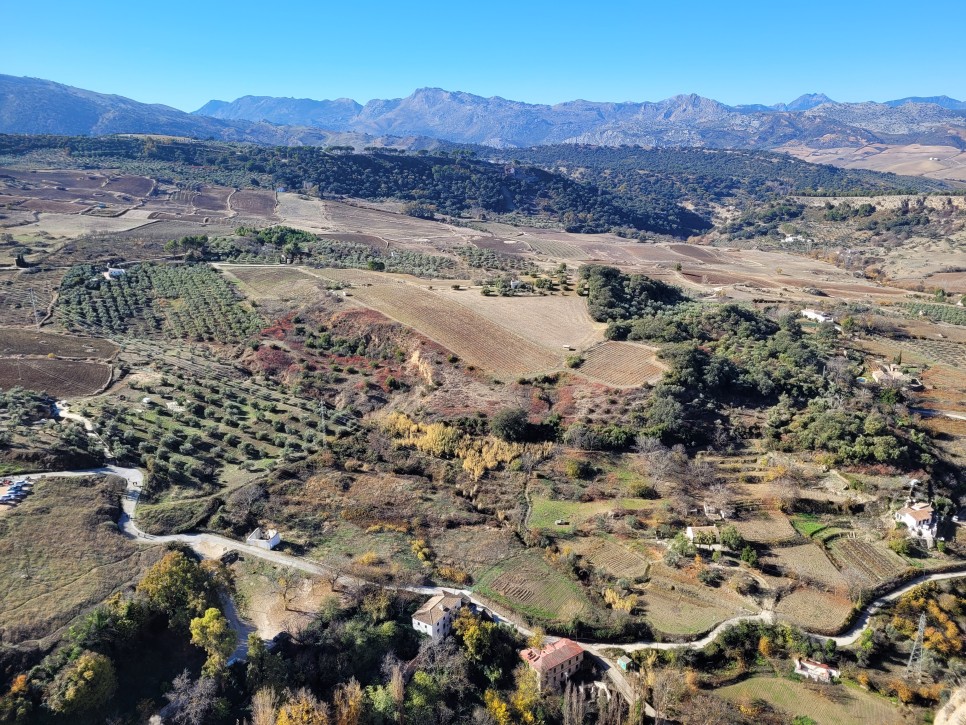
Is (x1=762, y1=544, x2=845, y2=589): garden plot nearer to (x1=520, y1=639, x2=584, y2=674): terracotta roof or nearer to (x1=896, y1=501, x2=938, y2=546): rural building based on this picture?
(x1=896, y1=501, x2=938, y2=546): rural building

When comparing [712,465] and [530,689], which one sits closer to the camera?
[530,689]

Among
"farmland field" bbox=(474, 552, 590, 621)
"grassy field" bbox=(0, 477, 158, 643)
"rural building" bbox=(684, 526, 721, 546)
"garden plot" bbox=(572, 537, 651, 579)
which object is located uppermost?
"grassy field" bbox=(0, 477, 158, 643)

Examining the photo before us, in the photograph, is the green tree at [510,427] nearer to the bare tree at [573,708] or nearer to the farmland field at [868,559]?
the farmland field at [868,559]

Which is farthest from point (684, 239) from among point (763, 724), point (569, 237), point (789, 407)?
point (763, 724)

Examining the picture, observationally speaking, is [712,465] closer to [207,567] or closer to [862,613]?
[862,613]

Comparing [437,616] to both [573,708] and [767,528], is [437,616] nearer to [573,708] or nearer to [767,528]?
[573,708]

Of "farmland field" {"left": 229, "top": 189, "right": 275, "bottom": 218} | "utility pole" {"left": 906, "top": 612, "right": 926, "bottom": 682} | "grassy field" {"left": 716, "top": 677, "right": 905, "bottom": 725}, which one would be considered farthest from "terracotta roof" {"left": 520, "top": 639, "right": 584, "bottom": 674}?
"farmland field" {"left": 229, "top": 189, "right": 275, "bottom": 218}
